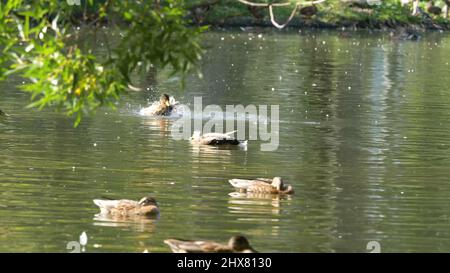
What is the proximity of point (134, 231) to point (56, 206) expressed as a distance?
6.82 feet

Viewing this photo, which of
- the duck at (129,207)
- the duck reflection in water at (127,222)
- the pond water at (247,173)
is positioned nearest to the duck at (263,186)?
the pond water at (247,173)

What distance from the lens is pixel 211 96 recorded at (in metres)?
39.2

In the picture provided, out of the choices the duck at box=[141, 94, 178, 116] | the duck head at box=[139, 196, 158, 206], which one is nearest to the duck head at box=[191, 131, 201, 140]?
the duck at box=[141, 94, 178, 116]

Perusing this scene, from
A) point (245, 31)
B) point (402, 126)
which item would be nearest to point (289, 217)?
point (402, 126)

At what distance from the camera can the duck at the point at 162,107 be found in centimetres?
3309

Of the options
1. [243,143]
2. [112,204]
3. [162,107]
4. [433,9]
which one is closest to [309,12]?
[433,9]

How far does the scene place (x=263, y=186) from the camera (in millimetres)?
21734

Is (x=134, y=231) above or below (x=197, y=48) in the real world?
below

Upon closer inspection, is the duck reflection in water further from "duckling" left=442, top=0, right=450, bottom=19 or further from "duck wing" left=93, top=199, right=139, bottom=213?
"duckling" left=442, top=0, right=450, bottom=19

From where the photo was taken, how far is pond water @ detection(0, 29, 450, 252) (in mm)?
18250

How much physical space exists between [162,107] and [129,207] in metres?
13.8

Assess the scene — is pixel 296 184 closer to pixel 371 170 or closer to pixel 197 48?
pixel 371 170

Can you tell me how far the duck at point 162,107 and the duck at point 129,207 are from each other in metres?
13.6

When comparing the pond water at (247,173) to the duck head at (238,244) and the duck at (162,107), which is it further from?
the duck head at (238,244)
